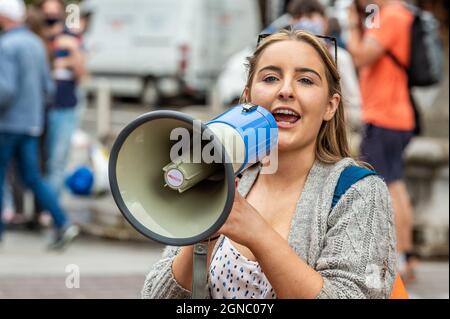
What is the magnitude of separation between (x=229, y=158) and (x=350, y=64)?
463cm

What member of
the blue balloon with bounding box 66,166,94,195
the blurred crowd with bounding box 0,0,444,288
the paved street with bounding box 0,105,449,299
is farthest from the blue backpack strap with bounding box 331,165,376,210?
the blue balloon with bounding box 66,166,94,195

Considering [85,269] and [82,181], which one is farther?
[82,181]

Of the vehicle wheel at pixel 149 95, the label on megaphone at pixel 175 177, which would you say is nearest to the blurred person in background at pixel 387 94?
the label on megaphone at pixel 175 177

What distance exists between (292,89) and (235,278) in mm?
512

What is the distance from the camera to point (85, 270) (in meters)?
6.66

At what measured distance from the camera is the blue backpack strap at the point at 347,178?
2.50m

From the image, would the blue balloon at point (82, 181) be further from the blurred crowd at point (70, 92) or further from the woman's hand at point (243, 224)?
the woman's hand at point (243, 224)

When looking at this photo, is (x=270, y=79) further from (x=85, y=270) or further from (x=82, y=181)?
(x=82, y=181)

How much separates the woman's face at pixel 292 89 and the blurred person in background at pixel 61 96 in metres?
5.56

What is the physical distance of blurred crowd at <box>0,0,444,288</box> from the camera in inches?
233

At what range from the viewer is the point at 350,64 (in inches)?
258

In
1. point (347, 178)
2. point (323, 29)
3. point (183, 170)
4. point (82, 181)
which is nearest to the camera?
point (183, 170)

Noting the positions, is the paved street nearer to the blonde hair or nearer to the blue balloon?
the blue balloon

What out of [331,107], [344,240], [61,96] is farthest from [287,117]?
[61,96]
